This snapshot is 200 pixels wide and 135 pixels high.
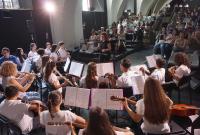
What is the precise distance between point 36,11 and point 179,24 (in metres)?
6.74

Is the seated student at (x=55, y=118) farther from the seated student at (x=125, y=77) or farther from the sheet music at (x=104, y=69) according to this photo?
the sheet music at (x=104, y=69)

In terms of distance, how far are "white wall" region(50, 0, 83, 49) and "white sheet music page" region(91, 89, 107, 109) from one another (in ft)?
27.9

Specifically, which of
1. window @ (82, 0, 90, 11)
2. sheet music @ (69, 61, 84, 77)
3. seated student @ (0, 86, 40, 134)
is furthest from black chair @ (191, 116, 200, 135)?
window @ (82, 0, 90, 11)

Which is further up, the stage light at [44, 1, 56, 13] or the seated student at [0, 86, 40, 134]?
the stage light at [44, 1, 56, 13]

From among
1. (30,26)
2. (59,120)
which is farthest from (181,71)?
(30,26)

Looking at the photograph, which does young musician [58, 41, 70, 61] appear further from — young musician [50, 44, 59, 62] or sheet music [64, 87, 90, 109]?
sheet music [64, 87, 90, 109]

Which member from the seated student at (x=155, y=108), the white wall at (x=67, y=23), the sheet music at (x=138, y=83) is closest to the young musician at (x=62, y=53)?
the white wall at (x=67, y=23)

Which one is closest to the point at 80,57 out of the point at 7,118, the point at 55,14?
the point at 55,14

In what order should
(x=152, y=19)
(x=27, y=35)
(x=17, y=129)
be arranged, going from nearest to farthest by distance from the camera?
(x=17, y=129) → (x=27, y=35) → (x=152, y=19)

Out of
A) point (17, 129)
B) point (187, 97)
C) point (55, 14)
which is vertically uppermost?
point (55, 14)

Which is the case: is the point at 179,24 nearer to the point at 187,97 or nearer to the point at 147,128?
the point at 187,97

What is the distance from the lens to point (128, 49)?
1381 cm

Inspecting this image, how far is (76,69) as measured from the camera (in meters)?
6.18

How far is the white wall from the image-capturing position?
12203mm
